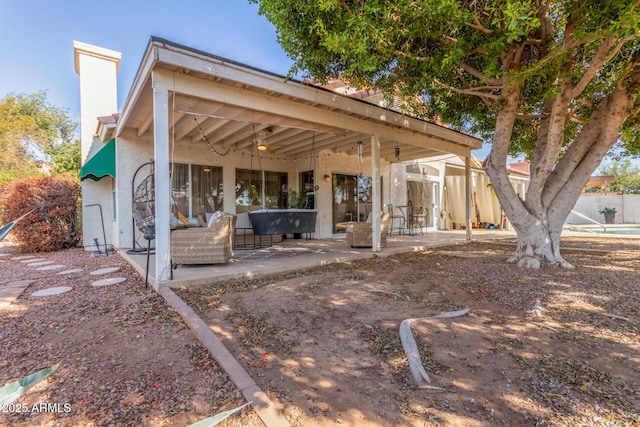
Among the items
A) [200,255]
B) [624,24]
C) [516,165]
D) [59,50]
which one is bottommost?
[200,255]

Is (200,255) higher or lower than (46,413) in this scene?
higher

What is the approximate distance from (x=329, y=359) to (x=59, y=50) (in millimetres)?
21045

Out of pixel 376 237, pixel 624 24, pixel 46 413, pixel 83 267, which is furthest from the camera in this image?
pixel 376 237

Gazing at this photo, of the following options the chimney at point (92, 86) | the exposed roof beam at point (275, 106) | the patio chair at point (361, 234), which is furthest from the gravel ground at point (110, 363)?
the chimney at point (92, 86)

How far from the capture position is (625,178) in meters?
25.7

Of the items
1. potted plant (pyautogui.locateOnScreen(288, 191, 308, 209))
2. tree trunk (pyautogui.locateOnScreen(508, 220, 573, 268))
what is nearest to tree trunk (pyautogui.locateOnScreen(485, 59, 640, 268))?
tree trunk (pyautogui.locateOnScreen(508, 220, 573, 268))

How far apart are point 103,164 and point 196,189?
205 cm

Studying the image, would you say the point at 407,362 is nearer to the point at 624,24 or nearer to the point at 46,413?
the point at 46,413

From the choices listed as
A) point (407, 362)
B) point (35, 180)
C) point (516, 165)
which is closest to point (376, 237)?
point (407, 362)

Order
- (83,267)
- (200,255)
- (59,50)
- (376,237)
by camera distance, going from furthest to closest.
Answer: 1. (59,50)
2. (376,237)
3. (83,267)
4. (200,255)

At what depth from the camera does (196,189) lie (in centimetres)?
785

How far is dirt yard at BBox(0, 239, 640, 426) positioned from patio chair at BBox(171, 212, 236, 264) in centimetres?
67

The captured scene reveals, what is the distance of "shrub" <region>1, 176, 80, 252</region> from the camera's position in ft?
24.3

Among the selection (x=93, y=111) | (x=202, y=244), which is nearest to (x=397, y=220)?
(x=202, y=244)
